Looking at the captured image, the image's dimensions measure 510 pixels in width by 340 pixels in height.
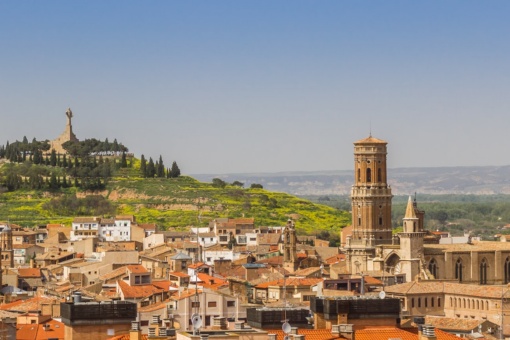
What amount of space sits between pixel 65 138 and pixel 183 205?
1328 inches

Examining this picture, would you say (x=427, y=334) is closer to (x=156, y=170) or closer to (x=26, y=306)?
(x=26, y=306)

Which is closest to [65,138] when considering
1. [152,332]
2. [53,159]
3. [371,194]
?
[53,159]

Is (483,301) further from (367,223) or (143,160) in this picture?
(143,160)

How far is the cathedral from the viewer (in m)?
83.1

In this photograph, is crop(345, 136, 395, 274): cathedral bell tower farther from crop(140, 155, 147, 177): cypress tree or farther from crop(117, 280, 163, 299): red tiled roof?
crop(140, 155, 147, 177): cypress tree

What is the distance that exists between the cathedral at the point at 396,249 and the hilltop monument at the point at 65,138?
87298mm

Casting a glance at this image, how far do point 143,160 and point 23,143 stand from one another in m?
19.7

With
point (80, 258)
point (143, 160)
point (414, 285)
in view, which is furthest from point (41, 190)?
point (414, 285)

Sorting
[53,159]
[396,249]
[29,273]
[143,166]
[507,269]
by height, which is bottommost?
[29,273]

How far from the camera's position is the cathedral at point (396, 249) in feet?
273

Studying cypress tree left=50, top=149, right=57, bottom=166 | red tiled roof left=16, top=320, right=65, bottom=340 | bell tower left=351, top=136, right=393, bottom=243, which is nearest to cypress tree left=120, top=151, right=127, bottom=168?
cypress tree left=50, top=149, right=57, bottom=166

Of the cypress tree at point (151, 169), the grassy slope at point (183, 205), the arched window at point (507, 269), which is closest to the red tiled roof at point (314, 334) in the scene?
the arched window at point (507, 269)

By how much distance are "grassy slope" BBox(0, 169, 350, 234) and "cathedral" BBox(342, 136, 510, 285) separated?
128 feet

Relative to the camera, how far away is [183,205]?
15088 cm
